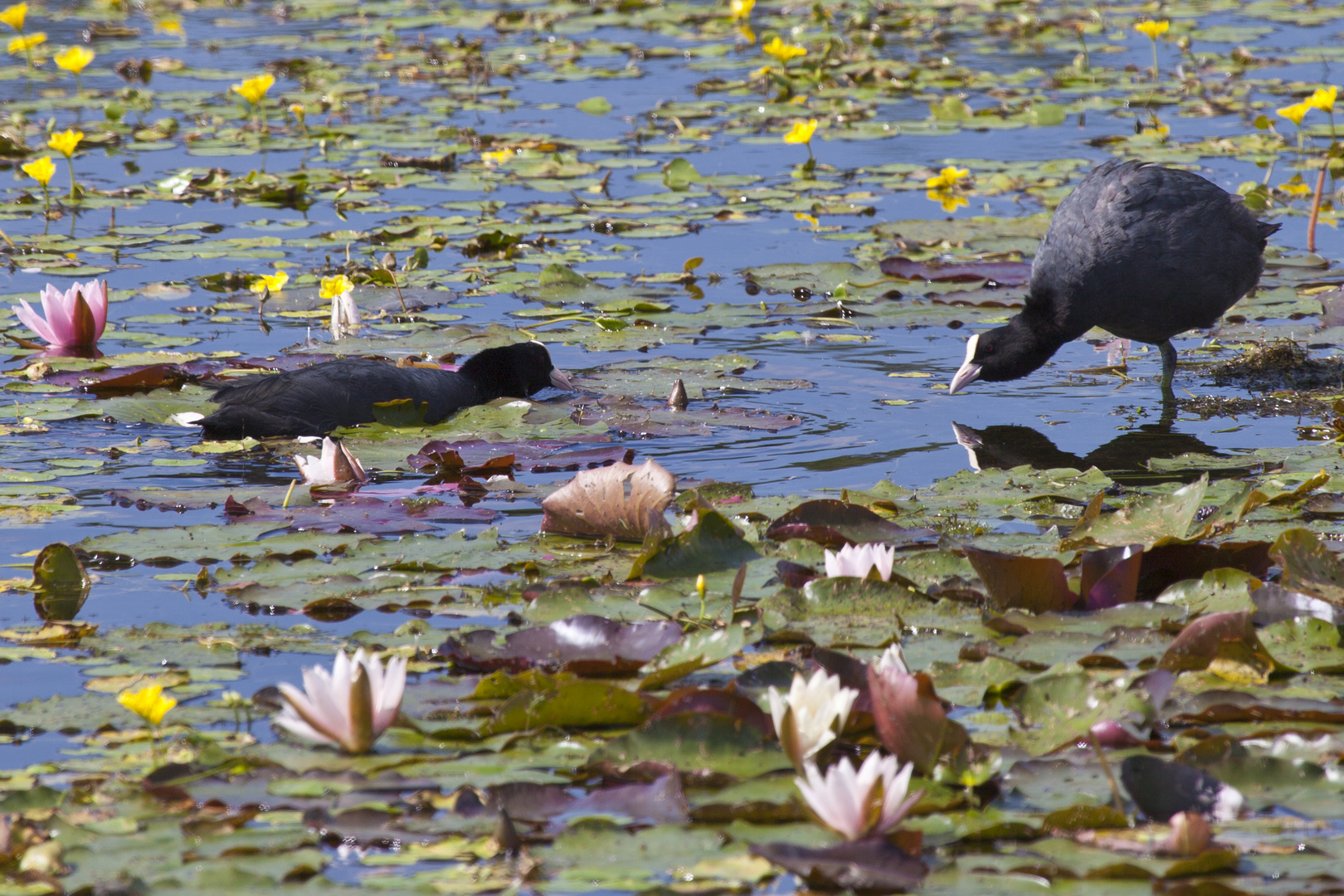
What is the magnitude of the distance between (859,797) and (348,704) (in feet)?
3.17

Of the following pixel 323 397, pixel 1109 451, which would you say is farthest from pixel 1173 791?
pixel 323 397

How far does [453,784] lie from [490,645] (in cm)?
64

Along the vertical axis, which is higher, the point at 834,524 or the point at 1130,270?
the point at 1130,270

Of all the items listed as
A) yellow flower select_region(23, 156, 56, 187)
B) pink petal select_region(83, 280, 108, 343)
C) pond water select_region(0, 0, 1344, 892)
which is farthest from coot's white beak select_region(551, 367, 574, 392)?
yellow flower select_region(23, 156, 56, 187)

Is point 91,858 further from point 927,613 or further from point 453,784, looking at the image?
point 927,613

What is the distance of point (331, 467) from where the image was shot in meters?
4.77

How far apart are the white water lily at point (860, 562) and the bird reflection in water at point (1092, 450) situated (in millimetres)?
1767

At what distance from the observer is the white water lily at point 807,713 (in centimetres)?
272

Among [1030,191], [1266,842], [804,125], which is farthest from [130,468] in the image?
[1030,191]

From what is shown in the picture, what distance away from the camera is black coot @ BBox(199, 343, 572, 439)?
18.6 feet

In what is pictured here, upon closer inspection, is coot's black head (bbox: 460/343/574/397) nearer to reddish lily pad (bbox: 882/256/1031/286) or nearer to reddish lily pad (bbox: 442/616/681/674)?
reddish lily pad (bbox: 882/256/1031/286)

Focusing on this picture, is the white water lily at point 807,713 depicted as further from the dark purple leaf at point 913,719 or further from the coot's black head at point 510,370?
the coot's black head at point 510,370

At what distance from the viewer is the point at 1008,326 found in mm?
6676

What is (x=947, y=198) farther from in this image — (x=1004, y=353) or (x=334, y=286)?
(x=334, y=286)
